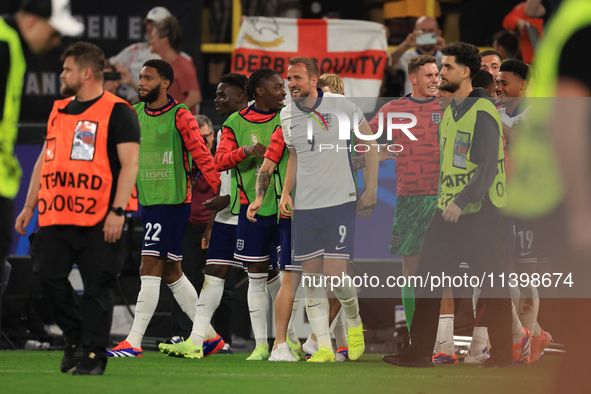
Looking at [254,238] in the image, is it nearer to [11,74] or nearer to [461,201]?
[461,201]

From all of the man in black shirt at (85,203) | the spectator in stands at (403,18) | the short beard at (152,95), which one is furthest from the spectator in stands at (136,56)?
the man in black shirt at (85,203)

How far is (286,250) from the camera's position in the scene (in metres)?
5.83

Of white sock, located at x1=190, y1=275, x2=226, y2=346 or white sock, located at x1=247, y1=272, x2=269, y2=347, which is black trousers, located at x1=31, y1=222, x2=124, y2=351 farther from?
white sock, located at x1=247, y1=272, x2=269, y2=347

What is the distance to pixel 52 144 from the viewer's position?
4.41m

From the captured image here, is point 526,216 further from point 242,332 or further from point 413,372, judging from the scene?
point 242,332

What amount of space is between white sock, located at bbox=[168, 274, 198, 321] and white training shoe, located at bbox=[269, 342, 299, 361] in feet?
2.80

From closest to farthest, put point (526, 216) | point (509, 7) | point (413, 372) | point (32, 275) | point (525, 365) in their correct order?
1. point (413, 372)
2. point (525, 365)
3. point (526, 216)
4. point (32, 275)
5. point (509, 7)

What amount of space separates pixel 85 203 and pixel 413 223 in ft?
9.22

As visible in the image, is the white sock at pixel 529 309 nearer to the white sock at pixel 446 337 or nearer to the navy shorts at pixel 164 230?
the white sock at pixel 446 337

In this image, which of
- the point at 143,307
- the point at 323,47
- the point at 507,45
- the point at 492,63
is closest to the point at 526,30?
the point at 507,45

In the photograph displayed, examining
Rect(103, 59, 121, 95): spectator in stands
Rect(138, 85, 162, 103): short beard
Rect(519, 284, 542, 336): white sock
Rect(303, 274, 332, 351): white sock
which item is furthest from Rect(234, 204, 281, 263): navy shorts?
Rect(103, 59, 121, 95): spectator in stands

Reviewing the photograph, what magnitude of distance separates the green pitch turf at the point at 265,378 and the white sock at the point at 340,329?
61cm

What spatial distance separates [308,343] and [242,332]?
1950mm

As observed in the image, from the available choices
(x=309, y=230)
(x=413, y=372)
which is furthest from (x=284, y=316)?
(x=413, y=372)
